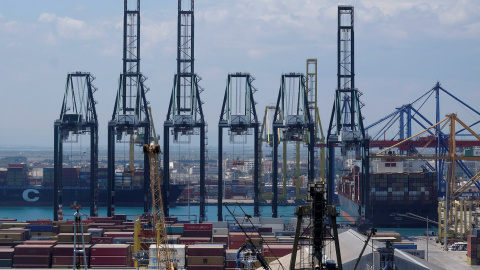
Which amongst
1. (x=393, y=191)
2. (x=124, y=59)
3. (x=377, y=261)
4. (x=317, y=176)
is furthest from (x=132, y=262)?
(x=317, y=176)

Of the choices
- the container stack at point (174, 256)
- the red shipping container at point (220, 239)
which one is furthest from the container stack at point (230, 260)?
the red shipping container at point (220, 239)

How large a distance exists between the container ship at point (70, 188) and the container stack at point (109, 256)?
71.8 m

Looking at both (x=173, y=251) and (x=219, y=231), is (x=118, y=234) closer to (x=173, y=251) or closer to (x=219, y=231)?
(x=219, y=231)

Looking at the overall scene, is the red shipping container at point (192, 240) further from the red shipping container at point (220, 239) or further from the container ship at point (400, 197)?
the container ship at point (400, 197)

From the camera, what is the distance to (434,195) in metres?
98.0

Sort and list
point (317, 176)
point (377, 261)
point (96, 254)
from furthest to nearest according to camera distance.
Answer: point (317, 176), point (96, 254), point (377, 261)

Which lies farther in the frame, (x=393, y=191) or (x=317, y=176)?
(x=317, y=176)

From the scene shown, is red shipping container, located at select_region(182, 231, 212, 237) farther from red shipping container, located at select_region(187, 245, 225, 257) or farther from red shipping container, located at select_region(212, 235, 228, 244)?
red shipping container, located at select_region(187, 245, 225, 257)

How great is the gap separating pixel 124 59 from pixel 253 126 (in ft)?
41.5

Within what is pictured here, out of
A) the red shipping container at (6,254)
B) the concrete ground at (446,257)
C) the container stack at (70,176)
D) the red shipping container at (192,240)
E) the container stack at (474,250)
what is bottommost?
the concrete ground at (446,257)

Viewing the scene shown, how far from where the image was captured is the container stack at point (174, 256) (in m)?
41.5

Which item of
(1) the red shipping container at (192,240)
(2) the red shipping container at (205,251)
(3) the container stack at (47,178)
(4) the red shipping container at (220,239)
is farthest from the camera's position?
(3) the container stack at (47,178)

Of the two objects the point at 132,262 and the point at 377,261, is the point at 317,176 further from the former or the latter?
the point at 377,261

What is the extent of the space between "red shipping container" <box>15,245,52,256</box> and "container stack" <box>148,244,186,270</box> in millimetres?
8910
